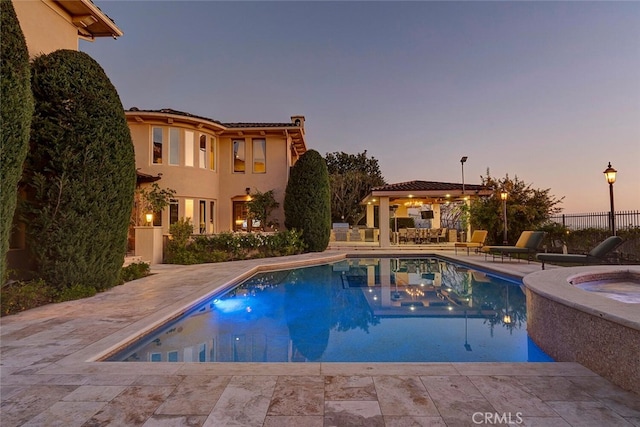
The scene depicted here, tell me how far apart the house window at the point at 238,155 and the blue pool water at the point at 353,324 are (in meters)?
8.50

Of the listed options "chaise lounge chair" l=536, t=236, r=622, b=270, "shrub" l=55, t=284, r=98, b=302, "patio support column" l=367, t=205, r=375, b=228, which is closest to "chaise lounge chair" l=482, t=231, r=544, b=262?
"chaise lounge chair" l=536, t=236, r=622, b=270

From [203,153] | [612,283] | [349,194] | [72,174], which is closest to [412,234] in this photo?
[203,153]

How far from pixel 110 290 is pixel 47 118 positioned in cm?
386

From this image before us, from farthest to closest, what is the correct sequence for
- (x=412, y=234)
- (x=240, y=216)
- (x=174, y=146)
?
(x=412, y=234) < (x=240, y=216) < (x=174, y=146)

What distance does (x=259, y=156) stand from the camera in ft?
57.7

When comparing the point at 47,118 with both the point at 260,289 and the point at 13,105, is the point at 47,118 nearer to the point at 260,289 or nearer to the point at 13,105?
the point at 13,105

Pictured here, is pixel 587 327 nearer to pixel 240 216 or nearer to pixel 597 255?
pixel 597 255

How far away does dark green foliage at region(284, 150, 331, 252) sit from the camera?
53.0ft

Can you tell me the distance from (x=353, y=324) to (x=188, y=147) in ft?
42.4

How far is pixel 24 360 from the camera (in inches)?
139

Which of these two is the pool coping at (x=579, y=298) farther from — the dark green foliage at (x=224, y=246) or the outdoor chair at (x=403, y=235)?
the outdoor chair at (x=403, y=235)

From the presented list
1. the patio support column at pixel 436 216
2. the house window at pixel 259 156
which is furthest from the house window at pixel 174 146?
the patio support column at pixel 436 216

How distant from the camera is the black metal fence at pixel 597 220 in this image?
39.9ft

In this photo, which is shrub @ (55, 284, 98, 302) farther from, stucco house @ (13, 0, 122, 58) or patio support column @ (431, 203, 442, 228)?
patio support column @ (431, 203, 442, 228)
